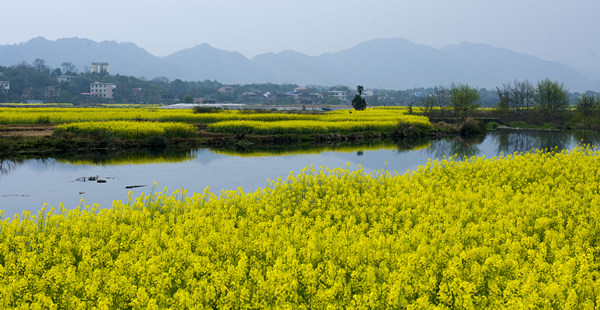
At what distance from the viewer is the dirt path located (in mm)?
39781

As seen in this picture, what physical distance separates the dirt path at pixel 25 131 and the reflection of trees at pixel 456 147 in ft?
103

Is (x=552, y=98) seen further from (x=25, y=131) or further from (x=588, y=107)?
(x=25, y=131)

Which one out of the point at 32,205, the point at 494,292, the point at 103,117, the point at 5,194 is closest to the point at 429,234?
the point at 494,292

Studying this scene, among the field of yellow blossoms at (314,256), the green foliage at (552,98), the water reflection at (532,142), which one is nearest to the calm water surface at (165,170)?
the water reflection at (532,142)

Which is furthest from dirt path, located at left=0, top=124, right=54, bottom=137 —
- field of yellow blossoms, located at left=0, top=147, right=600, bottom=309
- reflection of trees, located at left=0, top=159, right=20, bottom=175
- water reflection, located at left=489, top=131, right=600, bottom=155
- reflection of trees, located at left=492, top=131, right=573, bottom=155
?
water reflection, located at left=489, top=131, right=600, bottom=155

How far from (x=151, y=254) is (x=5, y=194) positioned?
1587cm

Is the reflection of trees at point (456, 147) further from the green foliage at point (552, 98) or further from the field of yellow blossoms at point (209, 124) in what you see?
the green foliage at point (552, 98)

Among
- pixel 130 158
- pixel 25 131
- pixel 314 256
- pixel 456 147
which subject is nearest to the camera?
pixel 314 256

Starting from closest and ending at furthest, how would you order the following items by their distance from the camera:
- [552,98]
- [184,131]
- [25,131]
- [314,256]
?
[314,256], [25,131], [184,131], [552,98]

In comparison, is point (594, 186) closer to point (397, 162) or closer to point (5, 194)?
point (397, 162)

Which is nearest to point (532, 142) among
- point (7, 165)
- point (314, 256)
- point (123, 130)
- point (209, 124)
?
point (209, 124)

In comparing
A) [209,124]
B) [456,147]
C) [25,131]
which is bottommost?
[456,147]

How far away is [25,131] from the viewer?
42.4 m

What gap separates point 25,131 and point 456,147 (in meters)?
37.4
